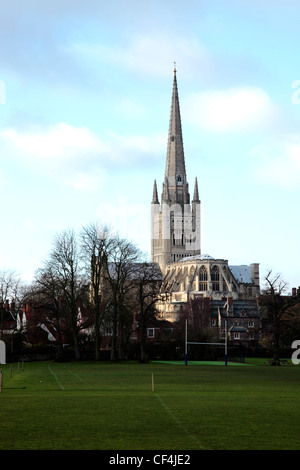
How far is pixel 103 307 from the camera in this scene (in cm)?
9481

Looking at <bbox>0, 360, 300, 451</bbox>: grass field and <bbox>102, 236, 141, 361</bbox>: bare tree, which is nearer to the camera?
<bbox>0, 360, 300, 451</bbox>: grass field

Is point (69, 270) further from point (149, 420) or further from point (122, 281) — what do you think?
point (149, 420)

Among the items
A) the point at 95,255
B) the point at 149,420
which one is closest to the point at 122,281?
the point at 95,255

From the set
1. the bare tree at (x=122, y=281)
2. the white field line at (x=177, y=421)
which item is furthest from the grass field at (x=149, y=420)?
the bare tree at (x=122, y=281)

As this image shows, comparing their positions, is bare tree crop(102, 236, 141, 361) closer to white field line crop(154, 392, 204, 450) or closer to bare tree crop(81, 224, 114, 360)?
bare tree crop(81, 224, 114, 360)

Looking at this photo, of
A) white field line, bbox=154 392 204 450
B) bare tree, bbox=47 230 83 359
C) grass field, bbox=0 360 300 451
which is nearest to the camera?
grass field, bbox=0 360 300 451

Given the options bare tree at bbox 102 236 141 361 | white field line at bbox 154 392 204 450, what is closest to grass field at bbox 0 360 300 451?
white field line at bbox 154 392 204 450

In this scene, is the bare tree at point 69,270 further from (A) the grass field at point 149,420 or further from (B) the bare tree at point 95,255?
(A) the grass field at point 149,420

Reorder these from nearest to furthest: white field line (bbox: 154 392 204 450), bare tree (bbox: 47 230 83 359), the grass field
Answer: the grass field < white field line (bbox: 154 392 204 450) < bare tree (bbox: 47 230 83 359)

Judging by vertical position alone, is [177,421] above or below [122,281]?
below

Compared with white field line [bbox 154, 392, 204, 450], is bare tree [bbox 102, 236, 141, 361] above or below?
above

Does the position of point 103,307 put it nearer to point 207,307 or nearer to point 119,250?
point 119,250
